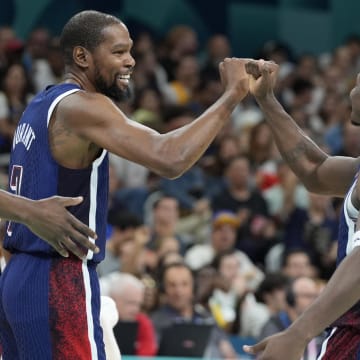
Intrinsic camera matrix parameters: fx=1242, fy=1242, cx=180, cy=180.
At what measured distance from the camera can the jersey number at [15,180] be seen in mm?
5133

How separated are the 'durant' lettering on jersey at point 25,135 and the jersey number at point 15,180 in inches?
4.1

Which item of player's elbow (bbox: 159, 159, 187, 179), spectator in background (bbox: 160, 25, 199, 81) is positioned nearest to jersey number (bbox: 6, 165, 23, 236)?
player's elbow (bbox: 159, 159, 187, 179)

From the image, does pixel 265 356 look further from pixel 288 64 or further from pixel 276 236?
pixel 288 64

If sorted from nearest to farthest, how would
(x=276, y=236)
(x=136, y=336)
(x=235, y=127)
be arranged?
1. (x=136, y=336)
2. (x=276, y=236)
3. (x=235, y=127)

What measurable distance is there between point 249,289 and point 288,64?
6.05m

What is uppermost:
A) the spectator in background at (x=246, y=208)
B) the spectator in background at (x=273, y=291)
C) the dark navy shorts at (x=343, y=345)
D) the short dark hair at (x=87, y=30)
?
the short dark hair at (x=87, y=30)

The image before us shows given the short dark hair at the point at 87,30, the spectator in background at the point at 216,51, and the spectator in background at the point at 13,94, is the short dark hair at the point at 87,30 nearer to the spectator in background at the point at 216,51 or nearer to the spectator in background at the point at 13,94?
the spectator in background at the point at 13,94

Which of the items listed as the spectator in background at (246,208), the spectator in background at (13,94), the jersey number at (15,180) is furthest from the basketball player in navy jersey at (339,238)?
the spectator in background at (13,94)

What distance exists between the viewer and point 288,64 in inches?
645

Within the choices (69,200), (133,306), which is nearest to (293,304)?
(133,306)

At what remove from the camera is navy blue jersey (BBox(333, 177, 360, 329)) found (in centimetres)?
483

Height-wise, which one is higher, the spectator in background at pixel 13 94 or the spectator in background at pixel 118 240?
the spectator in background at pixel 13 94

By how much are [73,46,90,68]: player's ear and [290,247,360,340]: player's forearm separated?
5.07ft

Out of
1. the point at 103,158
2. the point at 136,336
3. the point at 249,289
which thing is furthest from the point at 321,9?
the point at 103,158
